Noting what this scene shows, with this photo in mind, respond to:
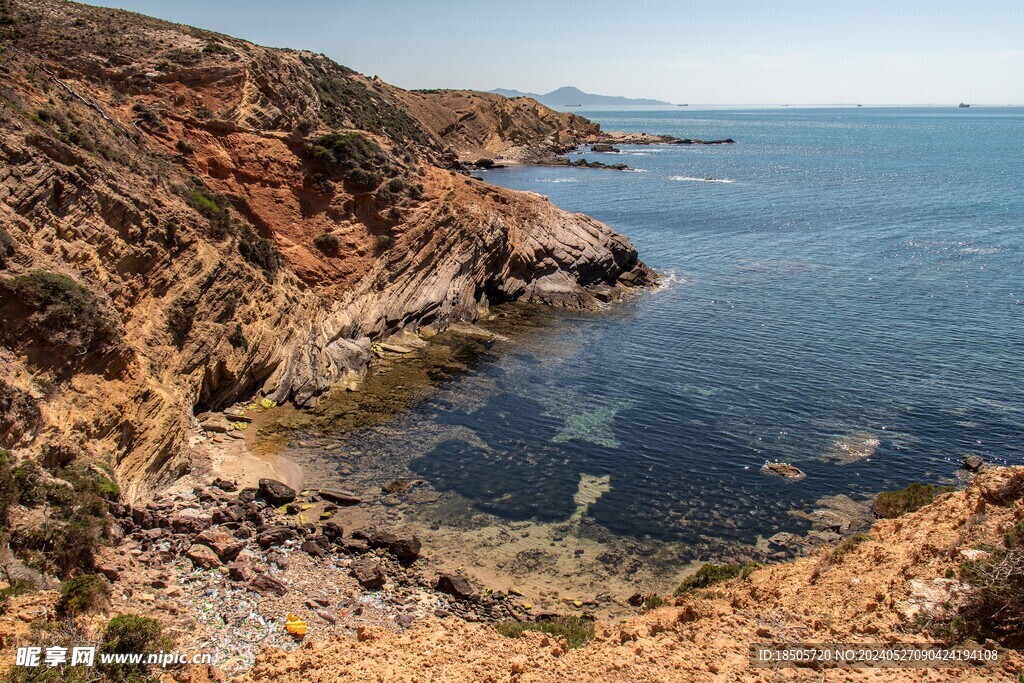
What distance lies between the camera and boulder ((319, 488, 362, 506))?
28.5 m

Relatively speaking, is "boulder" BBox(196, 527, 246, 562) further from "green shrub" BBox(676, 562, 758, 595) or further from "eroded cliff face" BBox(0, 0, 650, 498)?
"green shrub" BBox(676, 562, 758, 595)

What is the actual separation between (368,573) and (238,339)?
646 inches

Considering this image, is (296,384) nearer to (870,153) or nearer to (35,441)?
(35,441)

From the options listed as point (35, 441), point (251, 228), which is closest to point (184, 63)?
point (251, 228)

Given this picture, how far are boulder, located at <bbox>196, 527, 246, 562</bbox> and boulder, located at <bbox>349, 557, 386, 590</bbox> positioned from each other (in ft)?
12.1

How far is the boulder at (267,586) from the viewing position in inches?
843

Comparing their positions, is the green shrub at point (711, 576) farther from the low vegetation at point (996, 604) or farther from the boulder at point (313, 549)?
the boulder at point (313, 549)

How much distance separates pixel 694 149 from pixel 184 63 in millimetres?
158878

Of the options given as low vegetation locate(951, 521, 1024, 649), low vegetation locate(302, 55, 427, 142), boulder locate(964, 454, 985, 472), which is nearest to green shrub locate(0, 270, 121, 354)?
low vegetation locate(951, 521, 1024, 649)

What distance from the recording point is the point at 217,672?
16047mm

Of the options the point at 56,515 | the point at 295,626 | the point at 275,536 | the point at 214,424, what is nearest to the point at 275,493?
the point at 275,536

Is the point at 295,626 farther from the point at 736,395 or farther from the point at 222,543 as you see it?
the point at 736,395

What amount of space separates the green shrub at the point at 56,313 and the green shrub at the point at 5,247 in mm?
792

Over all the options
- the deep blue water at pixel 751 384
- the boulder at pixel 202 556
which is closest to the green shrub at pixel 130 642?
the boulder at pixel 202 556
